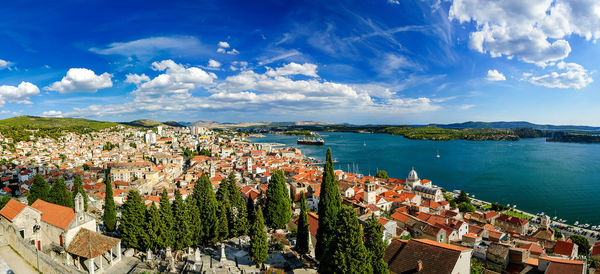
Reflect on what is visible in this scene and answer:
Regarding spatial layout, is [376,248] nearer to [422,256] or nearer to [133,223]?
[422,256]

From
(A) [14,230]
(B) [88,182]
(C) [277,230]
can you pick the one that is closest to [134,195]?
(A) [14,230]

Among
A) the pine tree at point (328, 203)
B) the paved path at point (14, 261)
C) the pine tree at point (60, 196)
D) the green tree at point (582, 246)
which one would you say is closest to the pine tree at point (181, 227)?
the paved path at point (14, 261)

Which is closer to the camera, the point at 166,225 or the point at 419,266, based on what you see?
the point at 419,266

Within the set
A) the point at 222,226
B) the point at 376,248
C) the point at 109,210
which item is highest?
the point at 376,248

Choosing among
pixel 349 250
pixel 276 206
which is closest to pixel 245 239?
pixel 276 206

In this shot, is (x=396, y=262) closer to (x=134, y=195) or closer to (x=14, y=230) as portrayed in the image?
(x=134, y=195)

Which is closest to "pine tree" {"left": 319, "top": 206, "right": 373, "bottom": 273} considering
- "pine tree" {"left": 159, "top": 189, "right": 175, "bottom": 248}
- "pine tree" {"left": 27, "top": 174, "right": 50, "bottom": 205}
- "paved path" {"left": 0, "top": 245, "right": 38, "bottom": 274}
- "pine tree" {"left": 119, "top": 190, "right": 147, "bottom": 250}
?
"pine tree" {"left": 159, "top": 189, "right": 175, "bottom": 248}

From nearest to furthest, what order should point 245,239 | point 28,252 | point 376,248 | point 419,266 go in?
point 376,248
point 419,266
point 28,252
point 245,239
